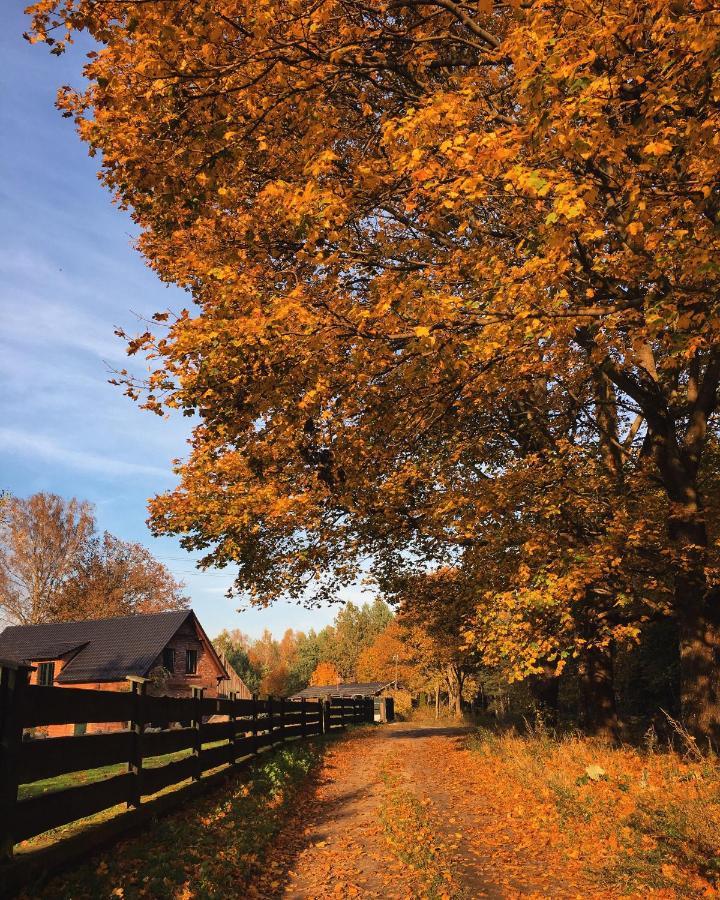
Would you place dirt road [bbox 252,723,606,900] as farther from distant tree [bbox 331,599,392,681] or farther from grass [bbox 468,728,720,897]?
distant tree [bbox 331,599,392,681]

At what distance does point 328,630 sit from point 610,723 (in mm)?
141112

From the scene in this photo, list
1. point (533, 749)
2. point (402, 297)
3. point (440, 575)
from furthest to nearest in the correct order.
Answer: point (440, 575)
point (533, 749)
point (402, 297)

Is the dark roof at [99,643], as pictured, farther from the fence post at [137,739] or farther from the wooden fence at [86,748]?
the fence post at [137,739]

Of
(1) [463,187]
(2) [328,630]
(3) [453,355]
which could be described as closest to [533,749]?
(3) [453,355]

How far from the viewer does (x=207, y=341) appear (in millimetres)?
6965

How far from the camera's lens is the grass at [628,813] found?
582cm

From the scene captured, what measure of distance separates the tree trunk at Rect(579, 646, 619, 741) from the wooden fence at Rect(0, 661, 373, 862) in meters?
9.59

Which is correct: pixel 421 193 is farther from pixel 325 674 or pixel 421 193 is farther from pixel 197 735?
pixel 325 674

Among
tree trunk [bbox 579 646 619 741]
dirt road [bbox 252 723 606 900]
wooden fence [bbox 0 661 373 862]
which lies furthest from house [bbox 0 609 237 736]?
wooden fence [bbox 0 661 373 862]

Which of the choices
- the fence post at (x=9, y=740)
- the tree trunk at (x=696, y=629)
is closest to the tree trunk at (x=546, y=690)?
the tree trunk at (x=696, y=629)

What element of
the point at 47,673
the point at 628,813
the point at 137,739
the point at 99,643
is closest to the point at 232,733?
the point at 137,739

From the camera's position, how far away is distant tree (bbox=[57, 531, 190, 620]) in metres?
49.8

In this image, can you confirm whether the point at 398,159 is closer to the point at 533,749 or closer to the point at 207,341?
the point at 207,341

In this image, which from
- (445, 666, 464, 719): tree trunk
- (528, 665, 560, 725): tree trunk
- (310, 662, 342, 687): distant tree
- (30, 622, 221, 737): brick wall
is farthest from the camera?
(310, 662, 342, 687): distant tree
